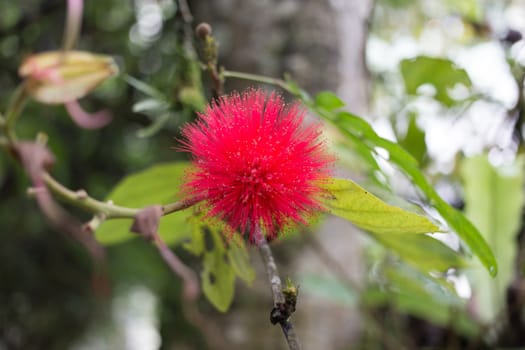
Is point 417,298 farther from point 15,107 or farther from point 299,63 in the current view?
point 15,107

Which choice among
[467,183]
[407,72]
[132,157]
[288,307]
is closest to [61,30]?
[132,157]

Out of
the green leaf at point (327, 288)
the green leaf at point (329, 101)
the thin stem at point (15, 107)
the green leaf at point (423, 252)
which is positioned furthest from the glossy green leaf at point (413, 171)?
the green leaf at point (327, 288)

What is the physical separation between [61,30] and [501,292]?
106cm

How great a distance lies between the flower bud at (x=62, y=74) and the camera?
54 centimetres

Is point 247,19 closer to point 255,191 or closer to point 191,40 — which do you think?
point 191,40

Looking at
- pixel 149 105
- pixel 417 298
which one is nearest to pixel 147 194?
pixel 149 105

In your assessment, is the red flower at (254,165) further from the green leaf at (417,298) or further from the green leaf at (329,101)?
the green leaf at (417,298)

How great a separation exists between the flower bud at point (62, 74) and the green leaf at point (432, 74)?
491mm

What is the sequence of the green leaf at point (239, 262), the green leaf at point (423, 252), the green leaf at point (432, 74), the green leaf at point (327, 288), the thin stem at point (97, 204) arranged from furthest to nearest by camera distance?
the green leaf at point (327, 288) → the green leaf at point (432, 74) → the green leaf at point (423, 252) → the green leaf at point (239, 262) → the thin stem at point (97, 204)

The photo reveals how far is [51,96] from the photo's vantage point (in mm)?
546

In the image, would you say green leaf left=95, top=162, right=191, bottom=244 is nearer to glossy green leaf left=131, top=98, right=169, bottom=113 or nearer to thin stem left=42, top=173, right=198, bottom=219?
glossy green leaf left=131, top=98, right=169, bottom=113

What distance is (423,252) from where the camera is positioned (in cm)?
73

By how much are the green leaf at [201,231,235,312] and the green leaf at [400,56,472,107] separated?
440 mm

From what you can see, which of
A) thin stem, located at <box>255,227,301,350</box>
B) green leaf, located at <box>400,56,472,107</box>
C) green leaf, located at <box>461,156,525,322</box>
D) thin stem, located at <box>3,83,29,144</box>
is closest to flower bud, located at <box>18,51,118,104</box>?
thin stem, located at <box>3,83,29,144</box>
